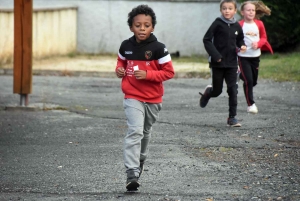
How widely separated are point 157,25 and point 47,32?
3889 millimetres

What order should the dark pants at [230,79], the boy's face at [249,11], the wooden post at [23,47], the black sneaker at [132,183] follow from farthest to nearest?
the wooden post at [23,47], the boy's face at [249,11], the dark pants at [230,79], the black sneaker at [132,183]

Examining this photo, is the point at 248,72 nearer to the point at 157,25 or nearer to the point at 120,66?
the point at 120,66

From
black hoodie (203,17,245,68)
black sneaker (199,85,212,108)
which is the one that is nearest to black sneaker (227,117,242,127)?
black hoodie (203,17,245,68)

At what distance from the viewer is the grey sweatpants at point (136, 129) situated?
694 cm

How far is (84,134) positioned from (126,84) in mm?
3092

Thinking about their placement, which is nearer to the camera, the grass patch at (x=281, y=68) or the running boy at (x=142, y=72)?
the running boy at (x=142, y=72)

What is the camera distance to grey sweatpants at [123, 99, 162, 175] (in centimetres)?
694

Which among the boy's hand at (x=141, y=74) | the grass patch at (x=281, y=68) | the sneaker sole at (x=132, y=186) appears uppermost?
the boy's hand at (x=141, y=74)

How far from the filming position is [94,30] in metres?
24.8

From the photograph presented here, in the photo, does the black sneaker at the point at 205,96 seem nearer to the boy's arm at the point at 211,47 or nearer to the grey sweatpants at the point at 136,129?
the boy's arm at the point at 211,47

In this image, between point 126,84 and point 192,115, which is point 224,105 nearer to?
point 192,115

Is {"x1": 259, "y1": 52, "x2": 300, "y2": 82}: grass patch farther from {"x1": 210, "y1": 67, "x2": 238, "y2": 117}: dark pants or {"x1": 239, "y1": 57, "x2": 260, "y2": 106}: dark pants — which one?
{"x1": 210, "y1": 67, "x2": 238, "y2": 117}: dark pants

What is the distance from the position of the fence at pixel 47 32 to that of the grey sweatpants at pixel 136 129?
515 inches

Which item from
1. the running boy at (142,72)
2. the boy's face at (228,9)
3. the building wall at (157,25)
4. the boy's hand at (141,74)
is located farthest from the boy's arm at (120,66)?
the building wall at (157,25)
